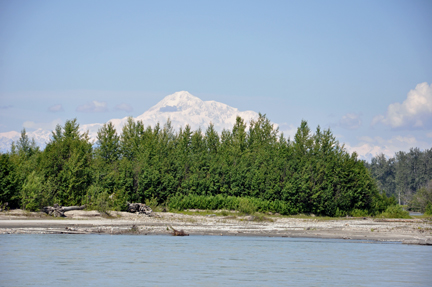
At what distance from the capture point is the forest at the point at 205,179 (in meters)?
42.6

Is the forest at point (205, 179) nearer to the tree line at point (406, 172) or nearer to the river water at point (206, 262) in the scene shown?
the river water at point (206, 262)

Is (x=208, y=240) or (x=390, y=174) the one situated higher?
(x=390, y=174)

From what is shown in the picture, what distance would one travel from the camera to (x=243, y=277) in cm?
1772

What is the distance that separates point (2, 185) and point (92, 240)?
13.3 metres

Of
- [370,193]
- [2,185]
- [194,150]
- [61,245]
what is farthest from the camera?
[194,150]

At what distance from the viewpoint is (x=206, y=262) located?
21.0 metres

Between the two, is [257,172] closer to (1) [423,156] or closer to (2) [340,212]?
(2) [340,212]

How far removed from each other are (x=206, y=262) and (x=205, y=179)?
33.1 m

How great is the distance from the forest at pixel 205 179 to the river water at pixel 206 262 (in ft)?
44.9

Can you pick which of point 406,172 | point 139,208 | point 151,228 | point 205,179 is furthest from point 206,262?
point 406,172

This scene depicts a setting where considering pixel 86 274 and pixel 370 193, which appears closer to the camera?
pixel 86 274

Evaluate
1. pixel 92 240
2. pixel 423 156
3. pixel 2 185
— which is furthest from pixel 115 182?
pixel 423 156

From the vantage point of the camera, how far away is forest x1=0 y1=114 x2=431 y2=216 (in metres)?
42.6

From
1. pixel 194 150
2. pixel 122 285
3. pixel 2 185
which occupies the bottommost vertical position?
pixel 122 285
